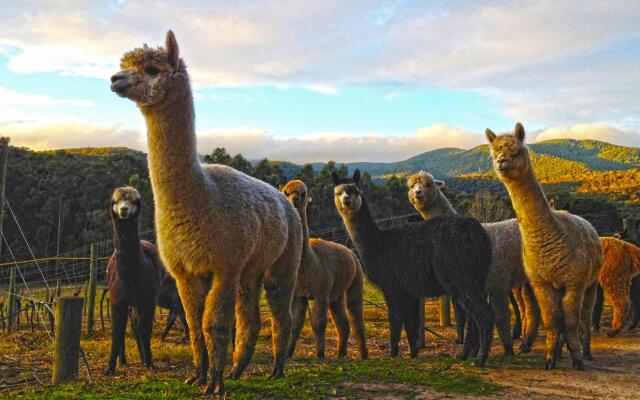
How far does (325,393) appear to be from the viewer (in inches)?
204

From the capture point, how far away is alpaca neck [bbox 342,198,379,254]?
8.30 meters

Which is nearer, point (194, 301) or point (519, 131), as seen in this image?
point (194, 301)

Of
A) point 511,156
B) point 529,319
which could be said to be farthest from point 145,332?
point 529,319

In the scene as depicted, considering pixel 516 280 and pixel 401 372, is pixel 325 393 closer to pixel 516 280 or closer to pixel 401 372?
pixel 401 372

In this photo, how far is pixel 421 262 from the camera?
7.56 meters

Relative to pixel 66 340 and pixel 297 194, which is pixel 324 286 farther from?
pixel 66 340

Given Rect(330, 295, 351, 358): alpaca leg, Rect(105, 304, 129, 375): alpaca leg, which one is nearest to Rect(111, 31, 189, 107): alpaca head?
Rect(105, 304, 129, 375): alpaca leg

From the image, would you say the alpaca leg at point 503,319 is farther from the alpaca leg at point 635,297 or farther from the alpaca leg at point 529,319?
the alpaca leg at point 635,297

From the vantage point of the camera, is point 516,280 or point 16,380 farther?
point 516,280

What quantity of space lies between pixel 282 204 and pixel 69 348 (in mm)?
2845

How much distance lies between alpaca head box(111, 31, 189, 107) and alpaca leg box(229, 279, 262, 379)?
194 centimetres

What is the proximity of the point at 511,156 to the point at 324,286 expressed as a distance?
3067mm

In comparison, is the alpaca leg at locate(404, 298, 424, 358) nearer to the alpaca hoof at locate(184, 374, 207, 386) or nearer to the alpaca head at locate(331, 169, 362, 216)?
the alpaca head at locate(331, 169, 362, 216)

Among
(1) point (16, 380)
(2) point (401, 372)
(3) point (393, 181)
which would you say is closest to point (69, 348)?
(1) point (16, 380)
